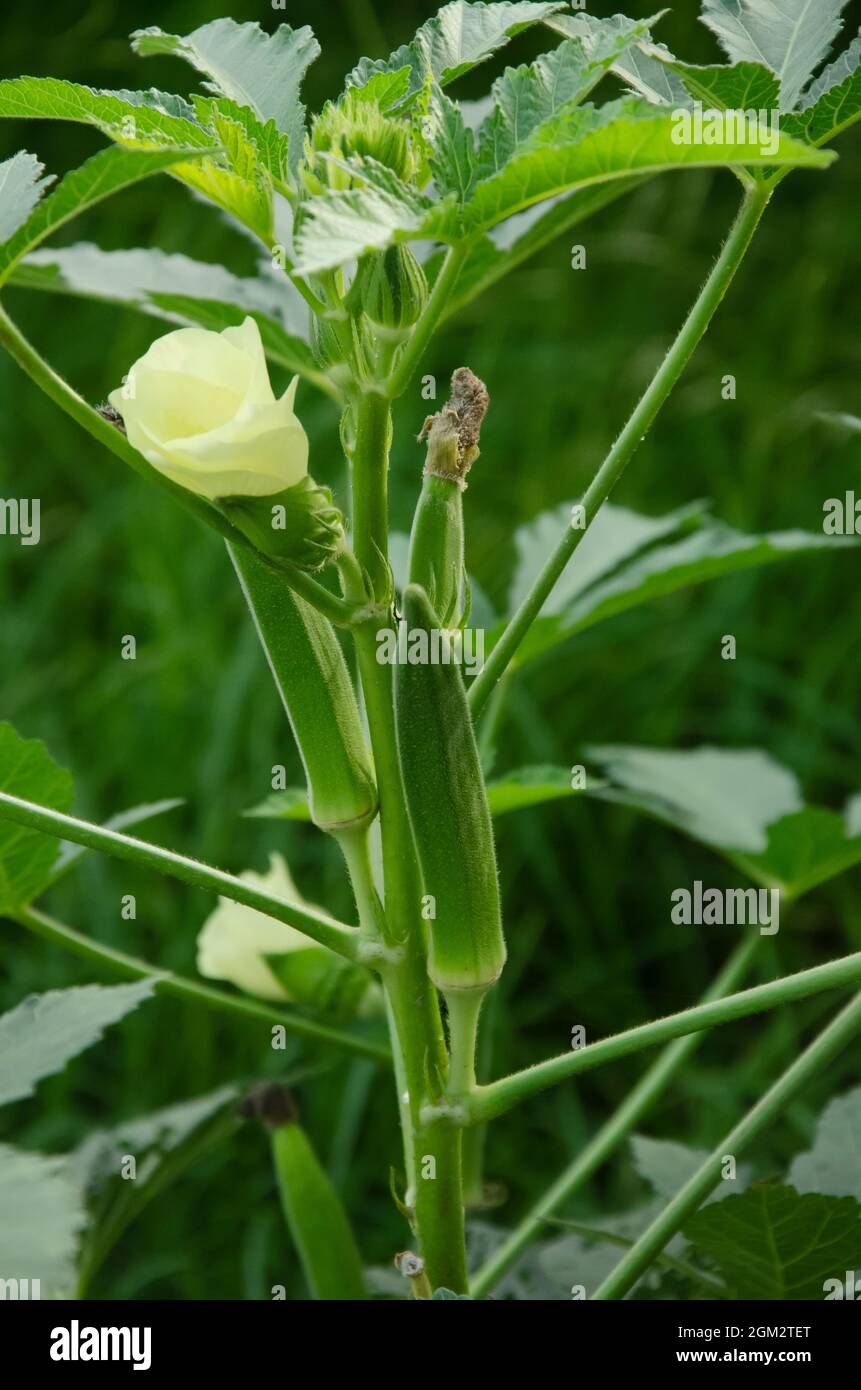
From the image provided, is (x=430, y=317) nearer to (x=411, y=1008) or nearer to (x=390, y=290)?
(x=390, y=290)

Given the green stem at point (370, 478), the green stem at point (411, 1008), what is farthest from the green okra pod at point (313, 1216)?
the green stem at point (370, 478)

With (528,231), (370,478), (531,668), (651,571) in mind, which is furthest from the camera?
(531,668)

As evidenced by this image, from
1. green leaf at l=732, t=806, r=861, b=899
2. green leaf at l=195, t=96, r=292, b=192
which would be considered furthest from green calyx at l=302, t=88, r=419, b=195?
green leaf at l=732, t=806, r=861, b=899

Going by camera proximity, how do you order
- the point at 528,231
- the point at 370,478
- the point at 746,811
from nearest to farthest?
1. the point at 370,478
2. the point at 528,231
3. the point at 746,811

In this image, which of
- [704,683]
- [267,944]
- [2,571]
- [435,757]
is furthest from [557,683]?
[435,757]

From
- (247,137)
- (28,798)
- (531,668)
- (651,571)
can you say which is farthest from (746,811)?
(531,668)

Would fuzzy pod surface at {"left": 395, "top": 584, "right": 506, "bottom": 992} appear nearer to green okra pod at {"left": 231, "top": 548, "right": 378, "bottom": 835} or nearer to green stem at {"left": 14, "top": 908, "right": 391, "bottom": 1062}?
green okra pod at {"left": 231, "top": 548, "right": 378, "bottom": 835}

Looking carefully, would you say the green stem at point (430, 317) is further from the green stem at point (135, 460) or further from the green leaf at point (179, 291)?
the green leaf at point (179, 291)
